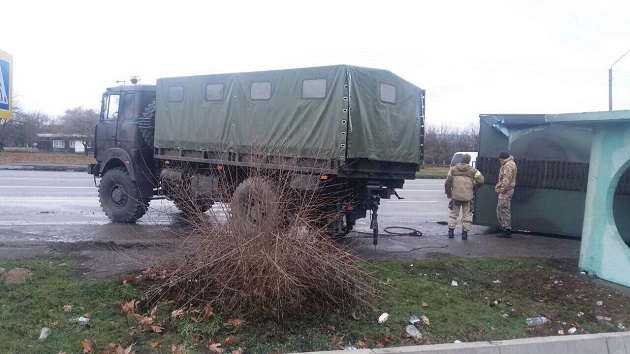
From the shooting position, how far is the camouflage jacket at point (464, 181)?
35.1 feet

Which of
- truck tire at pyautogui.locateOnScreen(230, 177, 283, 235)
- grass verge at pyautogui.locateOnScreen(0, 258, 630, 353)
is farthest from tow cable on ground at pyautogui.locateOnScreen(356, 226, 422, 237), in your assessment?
truck tire at pyautogui.locateOnScreen(230, 177, 283, 235)

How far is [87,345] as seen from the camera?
16.6ft

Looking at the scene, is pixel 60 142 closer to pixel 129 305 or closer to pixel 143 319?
pixel 129 305

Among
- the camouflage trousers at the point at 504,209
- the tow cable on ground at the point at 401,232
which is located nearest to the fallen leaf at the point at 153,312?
the tow cable on ground at the point at 401,232

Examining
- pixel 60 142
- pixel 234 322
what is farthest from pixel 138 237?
pixel 60 142

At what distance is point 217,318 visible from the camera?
569 centimetres

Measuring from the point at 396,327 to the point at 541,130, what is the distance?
686 centimetres

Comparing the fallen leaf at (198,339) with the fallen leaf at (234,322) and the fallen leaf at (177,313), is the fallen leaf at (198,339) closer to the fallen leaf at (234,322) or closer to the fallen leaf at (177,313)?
the fallen leaf at (234,322)

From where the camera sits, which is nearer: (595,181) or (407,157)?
(595,181)

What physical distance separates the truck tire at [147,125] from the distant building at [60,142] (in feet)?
153

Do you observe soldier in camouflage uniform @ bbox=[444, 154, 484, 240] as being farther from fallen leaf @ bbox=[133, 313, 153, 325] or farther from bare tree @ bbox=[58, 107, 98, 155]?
bare tree @ bbox=[58, 107, 98, 155]

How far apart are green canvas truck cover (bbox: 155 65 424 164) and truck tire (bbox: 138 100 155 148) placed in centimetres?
110

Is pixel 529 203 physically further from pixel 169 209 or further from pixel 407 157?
pixel 169 209

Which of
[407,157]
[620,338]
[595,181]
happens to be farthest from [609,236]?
[407,157]
